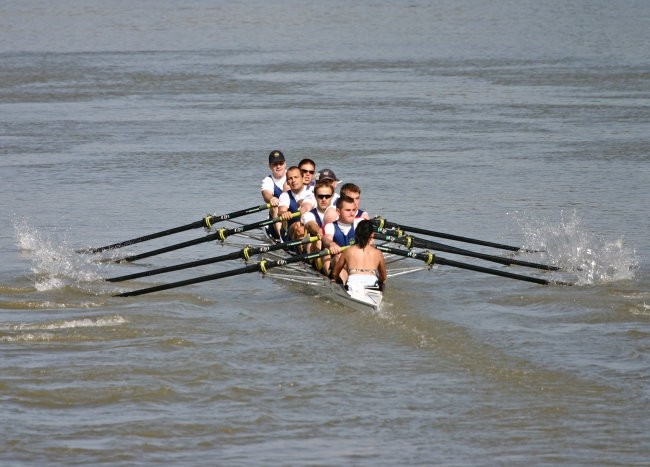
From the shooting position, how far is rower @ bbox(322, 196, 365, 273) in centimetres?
1363

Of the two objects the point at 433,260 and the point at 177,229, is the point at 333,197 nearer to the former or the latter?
the point at 433,260

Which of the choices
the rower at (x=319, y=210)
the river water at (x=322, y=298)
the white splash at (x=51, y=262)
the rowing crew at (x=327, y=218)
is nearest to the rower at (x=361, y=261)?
the rowing crew at (x=327, y=218)

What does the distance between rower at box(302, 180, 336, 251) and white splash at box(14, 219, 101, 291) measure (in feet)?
9.22

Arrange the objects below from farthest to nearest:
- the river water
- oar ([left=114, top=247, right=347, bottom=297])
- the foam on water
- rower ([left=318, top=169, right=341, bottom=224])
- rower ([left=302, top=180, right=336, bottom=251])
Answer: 1. the foam on water
2. rower ([left=302, top=180, right=336, bottom=251])
3. rower ([left=318, top=169, right=341, bottom=224])
4. oar ([left=114, top=247, right=347, bottom=297])
5. the river water

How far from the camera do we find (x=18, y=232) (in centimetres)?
1802

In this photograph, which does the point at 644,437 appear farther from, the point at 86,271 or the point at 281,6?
the point at 281,6

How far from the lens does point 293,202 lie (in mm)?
16125

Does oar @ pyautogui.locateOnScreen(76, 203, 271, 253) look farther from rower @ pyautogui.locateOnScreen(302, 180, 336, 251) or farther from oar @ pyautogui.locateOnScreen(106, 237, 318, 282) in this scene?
rower @ pyautogui.locateOnScreen(302, 180, 336, 251)

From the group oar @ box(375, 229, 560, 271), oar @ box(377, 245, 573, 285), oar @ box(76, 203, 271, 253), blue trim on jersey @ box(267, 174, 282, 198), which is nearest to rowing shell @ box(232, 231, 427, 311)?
oar @ box(375, 229, 560, 271)

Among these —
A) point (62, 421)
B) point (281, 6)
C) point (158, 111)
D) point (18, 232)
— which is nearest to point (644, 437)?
point (62, 421)

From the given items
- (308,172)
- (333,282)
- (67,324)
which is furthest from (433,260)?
(67,324)

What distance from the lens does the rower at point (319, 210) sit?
1433cm

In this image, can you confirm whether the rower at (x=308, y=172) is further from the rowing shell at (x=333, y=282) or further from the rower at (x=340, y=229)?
the rower at (x=340, y=229)

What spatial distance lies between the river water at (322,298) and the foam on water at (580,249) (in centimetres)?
6
